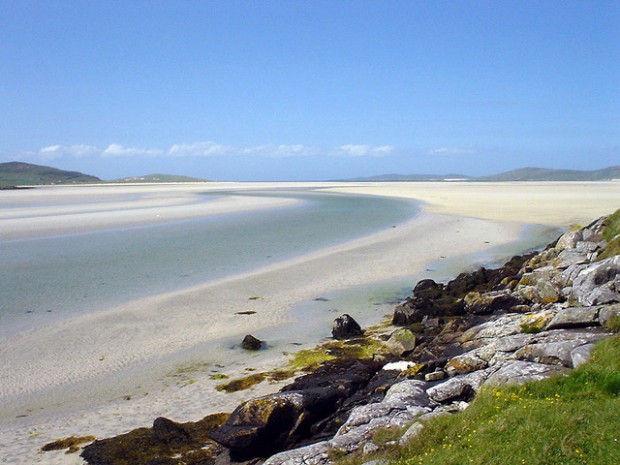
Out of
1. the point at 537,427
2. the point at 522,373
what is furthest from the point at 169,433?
the point at 537,427

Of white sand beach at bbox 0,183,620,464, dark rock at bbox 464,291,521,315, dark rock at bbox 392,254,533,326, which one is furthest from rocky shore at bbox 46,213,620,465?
dark rock at bbox 392,254,533,326

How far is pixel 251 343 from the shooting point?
1341cm

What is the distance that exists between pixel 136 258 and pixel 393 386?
20.2 metres

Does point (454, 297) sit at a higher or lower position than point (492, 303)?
lower

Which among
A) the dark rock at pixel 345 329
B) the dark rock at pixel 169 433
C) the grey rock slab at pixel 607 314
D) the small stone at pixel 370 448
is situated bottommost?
the dark rock at pixel 169 433

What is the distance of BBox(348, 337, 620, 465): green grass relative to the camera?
522 cm

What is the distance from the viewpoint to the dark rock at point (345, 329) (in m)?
14.0

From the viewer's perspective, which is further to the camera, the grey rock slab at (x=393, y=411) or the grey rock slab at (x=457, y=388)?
the grey rock slab at (x=457, y=388)

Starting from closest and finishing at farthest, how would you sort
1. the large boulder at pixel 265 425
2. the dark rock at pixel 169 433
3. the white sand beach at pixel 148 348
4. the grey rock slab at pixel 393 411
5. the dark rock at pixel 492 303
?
the grey rock slab at pixel 393 411 < the large boulder at pixel 265 425 < the dark rock at pixel 169 433 < the white sand beach at pixel 148 348 < the dark rock at pixel 492 303

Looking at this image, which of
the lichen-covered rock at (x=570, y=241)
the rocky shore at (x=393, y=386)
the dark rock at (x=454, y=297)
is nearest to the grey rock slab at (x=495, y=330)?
the rocky shore at (x=393, y=386)

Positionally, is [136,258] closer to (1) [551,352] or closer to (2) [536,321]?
(2) [536,321]

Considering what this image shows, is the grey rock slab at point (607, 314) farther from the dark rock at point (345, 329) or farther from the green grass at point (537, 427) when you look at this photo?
the dark rock at point (345, 329)

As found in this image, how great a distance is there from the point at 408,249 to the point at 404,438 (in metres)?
21.4

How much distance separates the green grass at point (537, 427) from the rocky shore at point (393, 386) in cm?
38
